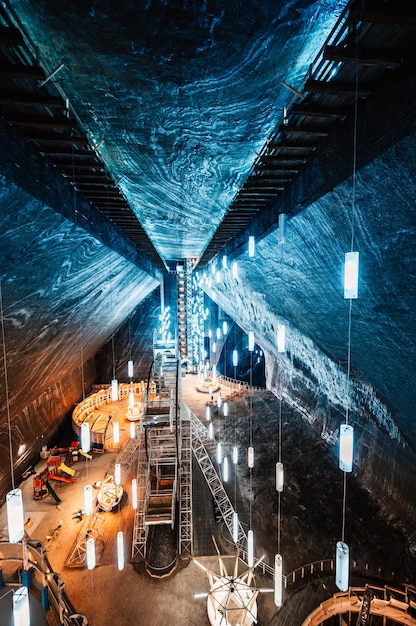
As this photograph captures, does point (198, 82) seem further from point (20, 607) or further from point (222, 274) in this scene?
point (222, 274)

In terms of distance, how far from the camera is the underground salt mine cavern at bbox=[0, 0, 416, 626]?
240 cm

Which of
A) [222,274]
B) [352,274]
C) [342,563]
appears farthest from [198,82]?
[222,274]

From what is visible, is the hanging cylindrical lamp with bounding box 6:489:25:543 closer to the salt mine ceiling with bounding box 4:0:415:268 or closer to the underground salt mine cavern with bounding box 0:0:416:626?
the underground salt mine cavern with bounding box 0:0:416:626

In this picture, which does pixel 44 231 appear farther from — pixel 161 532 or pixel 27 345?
pixel 161 532

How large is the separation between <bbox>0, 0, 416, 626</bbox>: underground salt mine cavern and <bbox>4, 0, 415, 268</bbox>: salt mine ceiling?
0.8 inches

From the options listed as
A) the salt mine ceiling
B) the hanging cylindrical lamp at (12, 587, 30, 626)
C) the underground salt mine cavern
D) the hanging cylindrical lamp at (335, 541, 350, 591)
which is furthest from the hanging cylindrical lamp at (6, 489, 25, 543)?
the salt mine ceiling

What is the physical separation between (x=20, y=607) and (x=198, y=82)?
5.97m

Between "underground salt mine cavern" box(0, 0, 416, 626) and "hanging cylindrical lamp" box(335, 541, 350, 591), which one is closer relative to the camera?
"underground salt mine cavern" box(0, 0, 416, 626)

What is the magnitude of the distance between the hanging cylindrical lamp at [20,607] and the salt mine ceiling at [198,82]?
5.02 m

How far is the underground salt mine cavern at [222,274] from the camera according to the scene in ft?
7.87

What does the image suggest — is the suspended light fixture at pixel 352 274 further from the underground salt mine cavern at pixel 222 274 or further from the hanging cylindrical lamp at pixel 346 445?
the hanging cylindrical lamp at pixel 346 445

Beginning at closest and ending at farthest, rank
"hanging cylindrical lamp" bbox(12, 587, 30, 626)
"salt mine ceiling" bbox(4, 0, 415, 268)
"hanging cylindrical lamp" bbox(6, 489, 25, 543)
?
"salt mine ceiling" bbox(4, 0, 415, 268) → "hanging cylindrical lamp" bbox(6, 489, 25, 543) → "hanging cylindrical lamp" bbox(12, 587, 30, 626)

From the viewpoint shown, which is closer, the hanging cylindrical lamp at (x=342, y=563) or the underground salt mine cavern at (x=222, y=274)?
the underground salt mine cavern at (x=222, y=274)

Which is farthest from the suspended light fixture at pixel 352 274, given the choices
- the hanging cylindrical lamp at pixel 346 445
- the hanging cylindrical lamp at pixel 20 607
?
the hanging cylindrical lamp at pixel 20 607
